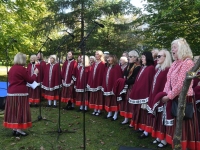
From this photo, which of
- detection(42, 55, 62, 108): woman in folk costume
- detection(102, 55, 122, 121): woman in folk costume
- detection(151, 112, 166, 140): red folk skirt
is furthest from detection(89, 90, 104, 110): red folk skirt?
detection(151, 112, 166, 140): red folk skirt

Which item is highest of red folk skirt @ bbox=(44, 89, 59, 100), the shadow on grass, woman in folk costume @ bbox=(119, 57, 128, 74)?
woman in folk costume @ bbox=(119, 57, 128, 74)

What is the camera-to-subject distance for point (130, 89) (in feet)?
21.3

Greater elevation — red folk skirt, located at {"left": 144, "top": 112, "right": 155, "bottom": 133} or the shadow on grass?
red folk skirt, located at {"left": 144, "top": 112, "right": 155, "bottom": 133}

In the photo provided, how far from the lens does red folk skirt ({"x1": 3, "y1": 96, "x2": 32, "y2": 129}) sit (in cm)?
566

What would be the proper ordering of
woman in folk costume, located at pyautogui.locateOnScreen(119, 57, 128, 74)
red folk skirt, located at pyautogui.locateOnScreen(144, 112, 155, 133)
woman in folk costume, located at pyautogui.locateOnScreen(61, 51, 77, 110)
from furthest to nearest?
1. woman in folk costume, located at pyautogui.locateOnScreen(61, 51, 77, 110)
2. woman in folk costume, located at pyautogui.locateOnScreen(119, 57, 128, 74)
3. red folk skirt, located at pyautogui.locateOnScreen(144, 112, 155, 133)

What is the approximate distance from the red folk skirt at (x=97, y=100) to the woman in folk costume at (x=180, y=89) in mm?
3617

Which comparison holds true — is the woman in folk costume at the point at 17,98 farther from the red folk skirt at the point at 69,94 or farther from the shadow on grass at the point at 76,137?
the red folk skirt at the point at 69,94

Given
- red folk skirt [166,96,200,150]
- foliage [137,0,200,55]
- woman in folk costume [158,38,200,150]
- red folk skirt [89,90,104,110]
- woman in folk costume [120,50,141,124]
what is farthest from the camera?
foliage [137,0,200,55]

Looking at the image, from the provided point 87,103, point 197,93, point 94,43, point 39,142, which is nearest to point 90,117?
point 87,103

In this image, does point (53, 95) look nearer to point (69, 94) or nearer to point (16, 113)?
point (69, 94)

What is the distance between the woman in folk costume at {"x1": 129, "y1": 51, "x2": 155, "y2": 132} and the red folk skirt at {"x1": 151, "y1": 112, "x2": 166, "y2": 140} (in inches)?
22.9

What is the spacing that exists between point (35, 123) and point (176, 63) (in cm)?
442

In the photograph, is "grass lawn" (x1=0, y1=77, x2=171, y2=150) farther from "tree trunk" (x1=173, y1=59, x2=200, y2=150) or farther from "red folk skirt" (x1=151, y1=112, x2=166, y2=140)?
"tree trunk" (x1=173, y1=59, x2=200, y2=150)

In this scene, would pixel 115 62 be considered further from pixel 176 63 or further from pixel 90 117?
pixel 176 63
